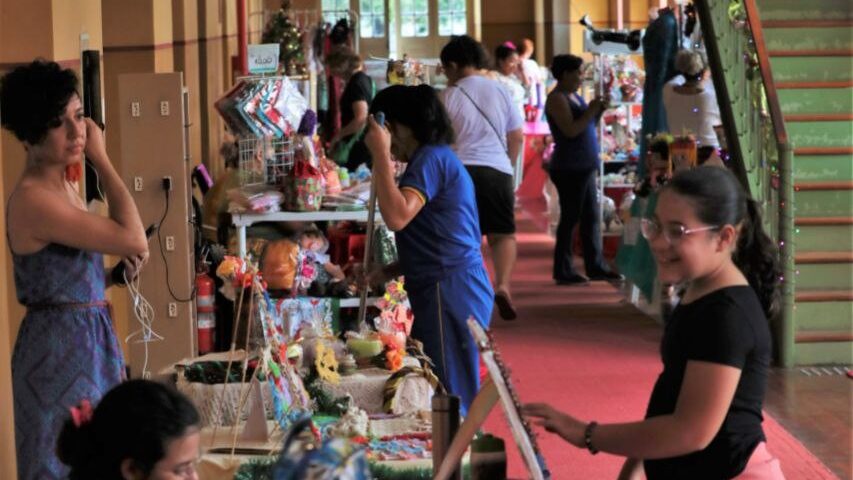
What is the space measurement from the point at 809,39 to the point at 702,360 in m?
7.66

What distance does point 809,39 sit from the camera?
1022cm

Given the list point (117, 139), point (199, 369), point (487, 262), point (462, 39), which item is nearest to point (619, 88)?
point (487, 262)

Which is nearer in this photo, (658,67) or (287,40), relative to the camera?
(658,67)

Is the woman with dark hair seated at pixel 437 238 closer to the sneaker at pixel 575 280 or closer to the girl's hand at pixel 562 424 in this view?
the girl's hand at pixel 562 424

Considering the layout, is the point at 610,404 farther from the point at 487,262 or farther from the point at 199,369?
the point at 487,262

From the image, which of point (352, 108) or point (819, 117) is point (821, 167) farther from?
point (352, 108)

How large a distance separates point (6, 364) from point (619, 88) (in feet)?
30.4

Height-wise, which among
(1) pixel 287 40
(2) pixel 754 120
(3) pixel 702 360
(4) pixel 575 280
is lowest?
(4) pixel 575 280

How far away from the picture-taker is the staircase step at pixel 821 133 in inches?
372

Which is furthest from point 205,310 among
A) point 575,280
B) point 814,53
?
point 575,280

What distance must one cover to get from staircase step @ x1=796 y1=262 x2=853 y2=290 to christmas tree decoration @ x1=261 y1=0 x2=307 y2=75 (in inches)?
210

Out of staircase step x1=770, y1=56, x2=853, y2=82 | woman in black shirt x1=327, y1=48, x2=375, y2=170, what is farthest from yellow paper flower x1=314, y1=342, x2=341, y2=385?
staircase step x1=770, y1=56, x2=853, y2=82

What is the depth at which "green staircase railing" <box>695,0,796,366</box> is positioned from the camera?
8578mm

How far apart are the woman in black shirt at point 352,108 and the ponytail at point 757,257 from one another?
285 inches
